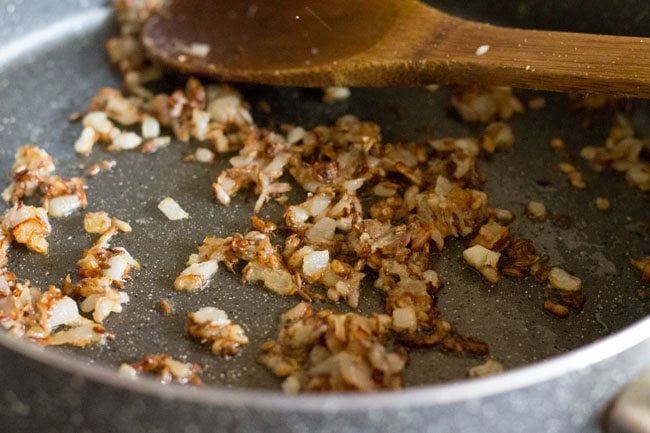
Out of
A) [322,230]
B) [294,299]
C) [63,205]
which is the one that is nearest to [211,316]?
[294,299]

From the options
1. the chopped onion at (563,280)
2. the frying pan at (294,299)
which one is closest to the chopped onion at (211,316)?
the frying pan at (294,299)

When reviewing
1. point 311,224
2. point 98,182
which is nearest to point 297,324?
point 311,224

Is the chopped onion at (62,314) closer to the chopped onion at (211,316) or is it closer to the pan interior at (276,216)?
the pan interior at (276,216)

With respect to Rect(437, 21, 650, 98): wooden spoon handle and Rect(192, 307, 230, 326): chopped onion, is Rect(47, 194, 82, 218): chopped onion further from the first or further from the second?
Rect(437, 21, 650, 98): wooden spoon handle

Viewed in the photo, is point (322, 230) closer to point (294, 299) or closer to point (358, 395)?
point (294, 299)

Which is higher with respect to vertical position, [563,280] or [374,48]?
[374,48]

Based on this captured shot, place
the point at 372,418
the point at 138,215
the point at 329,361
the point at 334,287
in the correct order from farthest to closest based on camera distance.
→ the point at 138,215 < the point at 334,287 < the point at 329,361 < the point at 372,418

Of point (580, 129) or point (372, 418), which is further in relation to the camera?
point (580, 129)

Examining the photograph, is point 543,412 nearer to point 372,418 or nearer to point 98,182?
point 372,418
